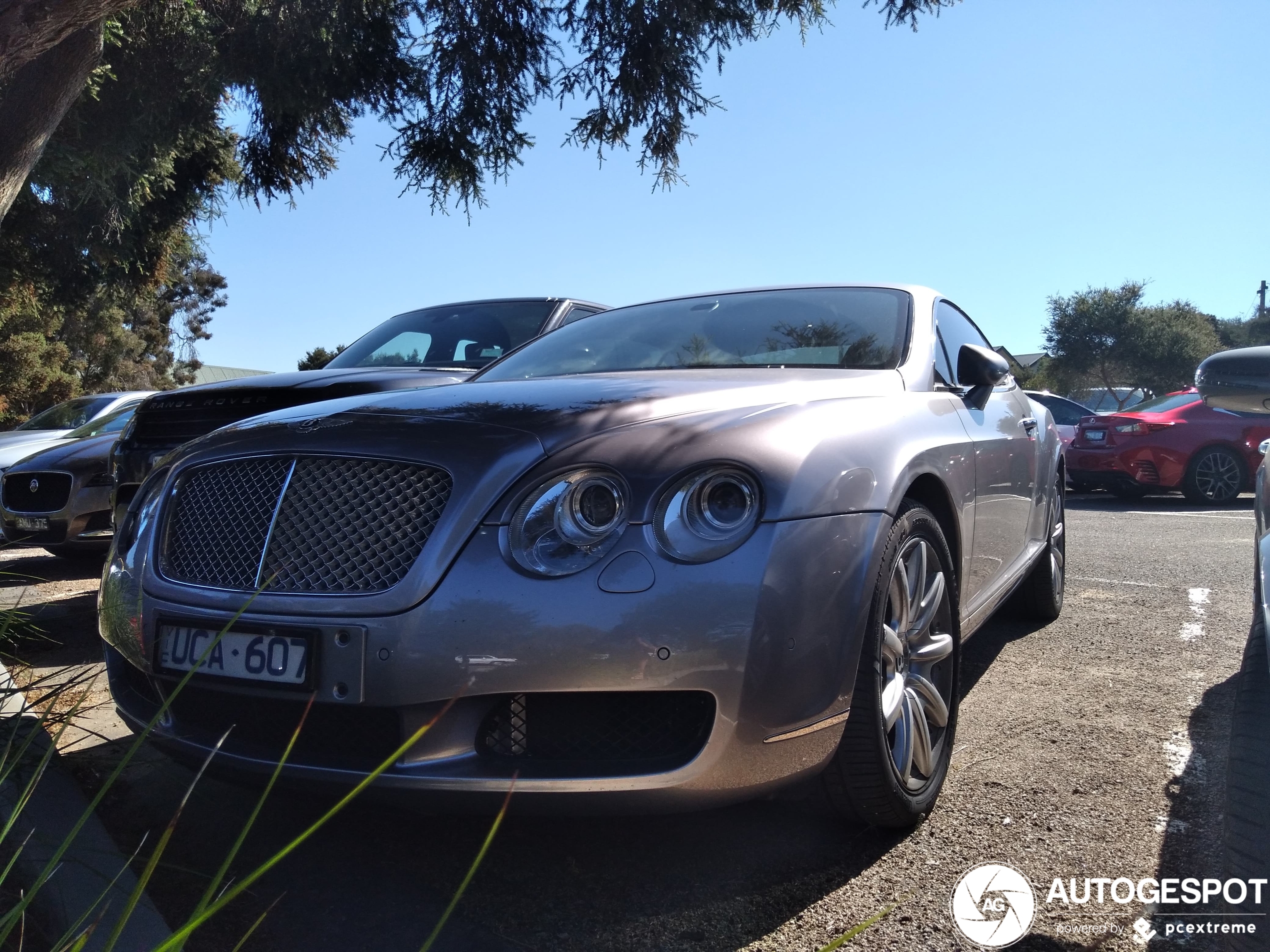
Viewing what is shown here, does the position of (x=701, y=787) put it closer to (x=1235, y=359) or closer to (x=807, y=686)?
(x=807, y=686)

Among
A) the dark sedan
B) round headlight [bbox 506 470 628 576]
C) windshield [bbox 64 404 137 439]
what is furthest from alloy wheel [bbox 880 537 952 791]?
windshield [bbox 64 404 137 439]

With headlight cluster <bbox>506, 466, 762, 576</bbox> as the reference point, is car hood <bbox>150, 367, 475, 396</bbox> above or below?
above

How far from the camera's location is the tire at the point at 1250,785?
6.79 ft

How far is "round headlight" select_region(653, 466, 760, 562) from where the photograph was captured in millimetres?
2033

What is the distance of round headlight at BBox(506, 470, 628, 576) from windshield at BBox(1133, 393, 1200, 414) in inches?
450

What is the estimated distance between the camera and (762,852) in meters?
2.46

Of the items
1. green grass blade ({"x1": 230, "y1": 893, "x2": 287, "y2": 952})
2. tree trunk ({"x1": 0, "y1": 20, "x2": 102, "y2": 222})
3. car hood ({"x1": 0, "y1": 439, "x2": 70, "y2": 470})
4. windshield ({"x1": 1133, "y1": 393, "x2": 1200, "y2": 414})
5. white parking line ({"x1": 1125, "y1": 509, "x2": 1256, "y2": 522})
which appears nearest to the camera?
green grass blade ({"x1": 230, "y1": 893, "x2": 287, "y2": 952})

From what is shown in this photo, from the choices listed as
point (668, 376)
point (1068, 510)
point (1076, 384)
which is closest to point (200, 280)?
point (1076, 384)

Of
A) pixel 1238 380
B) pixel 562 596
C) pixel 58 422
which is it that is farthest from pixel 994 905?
pixel 58 422

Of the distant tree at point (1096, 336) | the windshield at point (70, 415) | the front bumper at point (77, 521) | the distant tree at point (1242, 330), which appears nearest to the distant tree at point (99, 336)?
the windshield at point (70, 415)

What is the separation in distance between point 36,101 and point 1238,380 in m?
4.70

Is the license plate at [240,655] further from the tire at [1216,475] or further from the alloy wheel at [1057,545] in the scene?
the tire at [1216,475]

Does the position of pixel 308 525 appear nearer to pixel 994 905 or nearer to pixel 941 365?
pixel 994 905

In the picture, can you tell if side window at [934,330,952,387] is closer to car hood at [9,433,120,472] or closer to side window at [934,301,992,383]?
side window at [934,301,992,383]
